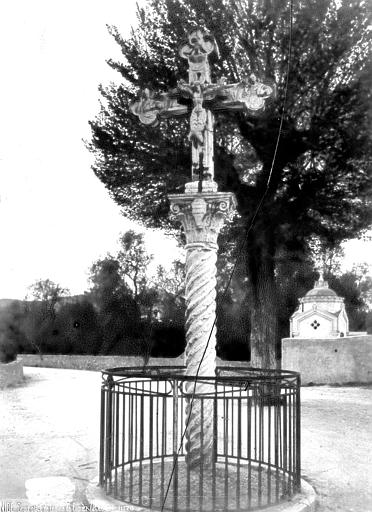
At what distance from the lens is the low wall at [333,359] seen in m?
15.0

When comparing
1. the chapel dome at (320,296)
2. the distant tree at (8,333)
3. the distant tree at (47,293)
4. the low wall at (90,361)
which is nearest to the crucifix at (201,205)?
the distant tree at (8,333)

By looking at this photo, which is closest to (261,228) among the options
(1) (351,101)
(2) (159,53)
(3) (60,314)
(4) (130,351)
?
(1) (351,101)

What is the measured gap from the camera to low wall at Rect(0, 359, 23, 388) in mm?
14367

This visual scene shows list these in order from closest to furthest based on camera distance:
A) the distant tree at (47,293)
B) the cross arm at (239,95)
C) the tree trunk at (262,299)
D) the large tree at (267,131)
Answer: the cross arm at (239,95)
the large tree at (267,131)
the tree trunk at (262,299)
the distant tree at (47,293)

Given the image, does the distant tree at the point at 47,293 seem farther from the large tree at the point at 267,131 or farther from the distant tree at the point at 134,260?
the large tree at the point at 267,131

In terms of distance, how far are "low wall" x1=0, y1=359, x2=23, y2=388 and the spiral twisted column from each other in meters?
10.6

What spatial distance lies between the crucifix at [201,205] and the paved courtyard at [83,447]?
137 centimetres

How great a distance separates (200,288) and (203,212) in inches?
28.9

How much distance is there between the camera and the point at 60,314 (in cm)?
3600

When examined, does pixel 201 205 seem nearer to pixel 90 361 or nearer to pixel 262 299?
pixel 262 299

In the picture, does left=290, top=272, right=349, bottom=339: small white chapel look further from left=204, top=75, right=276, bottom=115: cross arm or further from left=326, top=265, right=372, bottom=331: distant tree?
left=204, top=75, right=276, bottom=115: cross arm

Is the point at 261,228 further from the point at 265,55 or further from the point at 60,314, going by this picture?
the point at 60,314

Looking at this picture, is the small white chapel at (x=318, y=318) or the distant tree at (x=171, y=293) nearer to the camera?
the small white chapel at (x=318, y=318)

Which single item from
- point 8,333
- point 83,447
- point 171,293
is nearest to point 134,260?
point 171,293
